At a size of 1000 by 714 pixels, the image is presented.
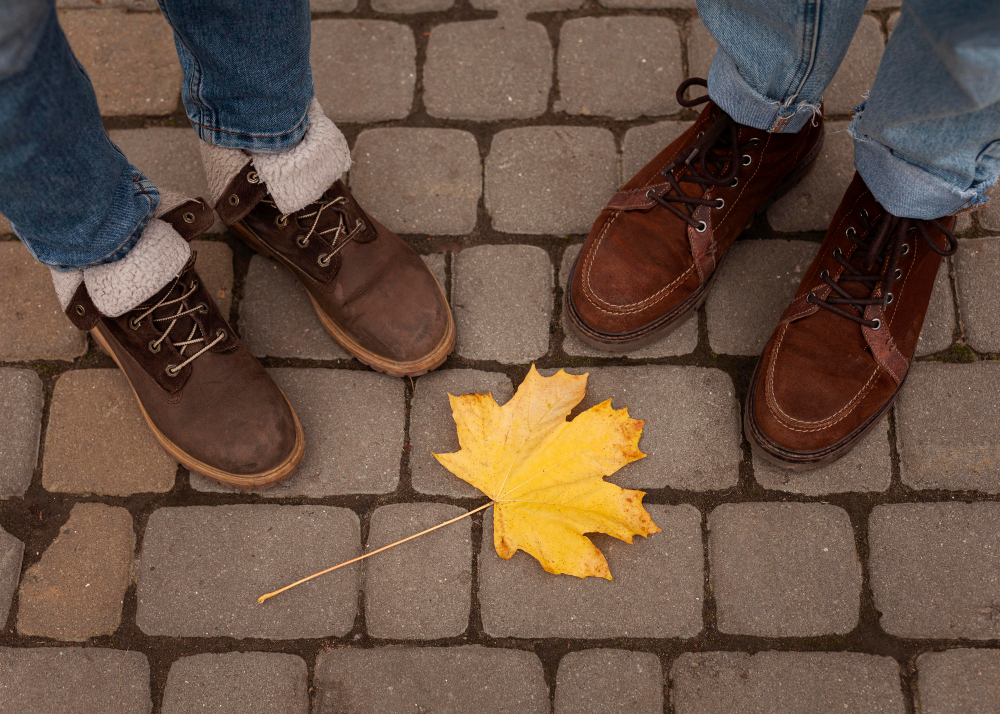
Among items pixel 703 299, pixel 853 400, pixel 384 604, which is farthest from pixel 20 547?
pixel 853 400

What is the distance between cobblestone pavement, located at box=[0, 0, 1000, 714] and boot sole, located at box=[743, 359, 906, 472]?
0.06m

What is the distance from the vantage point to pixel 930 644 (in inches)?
65.4

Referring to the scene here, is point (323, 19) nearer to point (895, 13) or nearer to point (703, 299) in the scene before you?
point (703, 299)

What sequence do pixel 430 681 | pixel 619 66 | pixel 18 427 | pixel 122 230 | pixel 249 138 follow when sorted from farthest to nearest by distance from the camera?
pixel 619 66 < pixel 18 427 < pixel 430 681 < pixel 249 138 < pixel 122 230

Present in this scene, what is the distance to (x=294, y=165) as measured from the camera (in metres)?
1.61

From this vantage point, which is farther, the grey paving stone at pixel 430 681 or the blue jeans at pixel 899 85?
the grey paving stone at pixel 430 681

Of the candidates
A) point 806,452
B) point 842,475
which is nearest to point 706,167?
point 806,452

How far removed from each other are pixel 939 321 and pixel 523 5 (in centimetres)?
158

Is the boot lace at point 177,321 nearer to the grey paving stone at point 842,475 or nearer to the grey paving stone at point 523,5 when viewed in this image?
the grey paving stone at point 523,5

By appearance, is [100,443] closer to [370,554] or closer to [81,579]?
[81,579]

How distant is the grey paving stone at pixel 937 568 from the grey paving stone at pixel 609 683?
0.59 meters

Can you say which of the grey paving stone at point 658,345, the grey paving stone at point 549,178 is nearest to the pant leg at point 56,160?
the grey paving stone at point 549,178

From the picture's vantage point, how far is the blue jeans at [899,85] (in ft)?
3.66

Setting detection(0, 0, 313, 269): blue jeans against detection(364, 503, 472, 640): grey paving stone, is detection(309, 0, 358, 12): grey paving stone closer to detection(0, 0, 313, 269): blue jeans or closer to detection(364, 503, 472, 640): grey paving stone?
detection(0, 0, 313, 269): blue jeans
